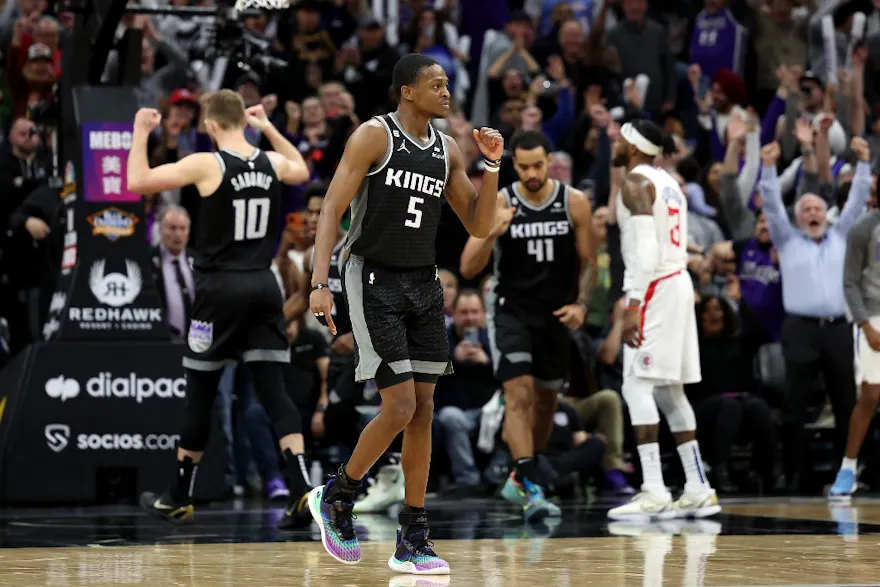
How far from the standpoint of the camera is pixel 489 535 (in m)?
8.67

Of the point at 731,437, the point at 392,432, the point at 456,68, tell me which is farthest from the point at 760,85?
the point at 392,432

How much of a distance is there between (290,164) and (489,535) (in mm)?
2504

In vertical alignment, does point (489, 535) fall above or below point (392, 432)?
below

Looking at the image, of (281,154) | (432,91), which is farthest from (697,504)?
(432,91)

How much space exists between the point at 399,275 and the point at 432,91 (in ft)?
2.67

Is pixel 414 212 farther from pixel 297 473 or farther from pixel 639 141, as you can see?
pixel 639 141

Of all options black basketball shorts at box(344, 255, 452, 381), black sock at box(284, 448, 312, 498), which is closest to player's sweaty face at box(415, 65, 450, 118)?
black basketball shorts at box(344, 255, 452, 381)

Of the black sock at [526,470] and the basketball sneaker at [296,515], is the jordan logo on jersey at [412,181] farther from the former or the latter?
the black sock at [526,470]

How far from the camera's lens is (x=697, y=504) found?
9836 mm

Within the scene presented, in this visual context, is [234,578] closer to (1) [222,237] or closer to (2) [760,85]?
(1) [222,237]

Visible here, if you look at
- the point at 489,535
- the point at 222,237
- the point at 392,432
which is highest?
the point at 222,237

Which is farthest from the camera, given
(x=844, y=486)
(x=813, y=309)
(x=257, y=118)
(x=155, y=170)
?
(x=813, y=309)

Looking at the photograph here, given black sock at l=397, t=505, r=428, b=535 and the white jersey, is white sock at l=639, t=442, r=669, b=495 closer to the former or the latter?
the white jersey

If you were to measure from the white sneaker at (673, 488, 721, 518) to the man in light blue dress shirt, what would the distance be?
3.12 m
